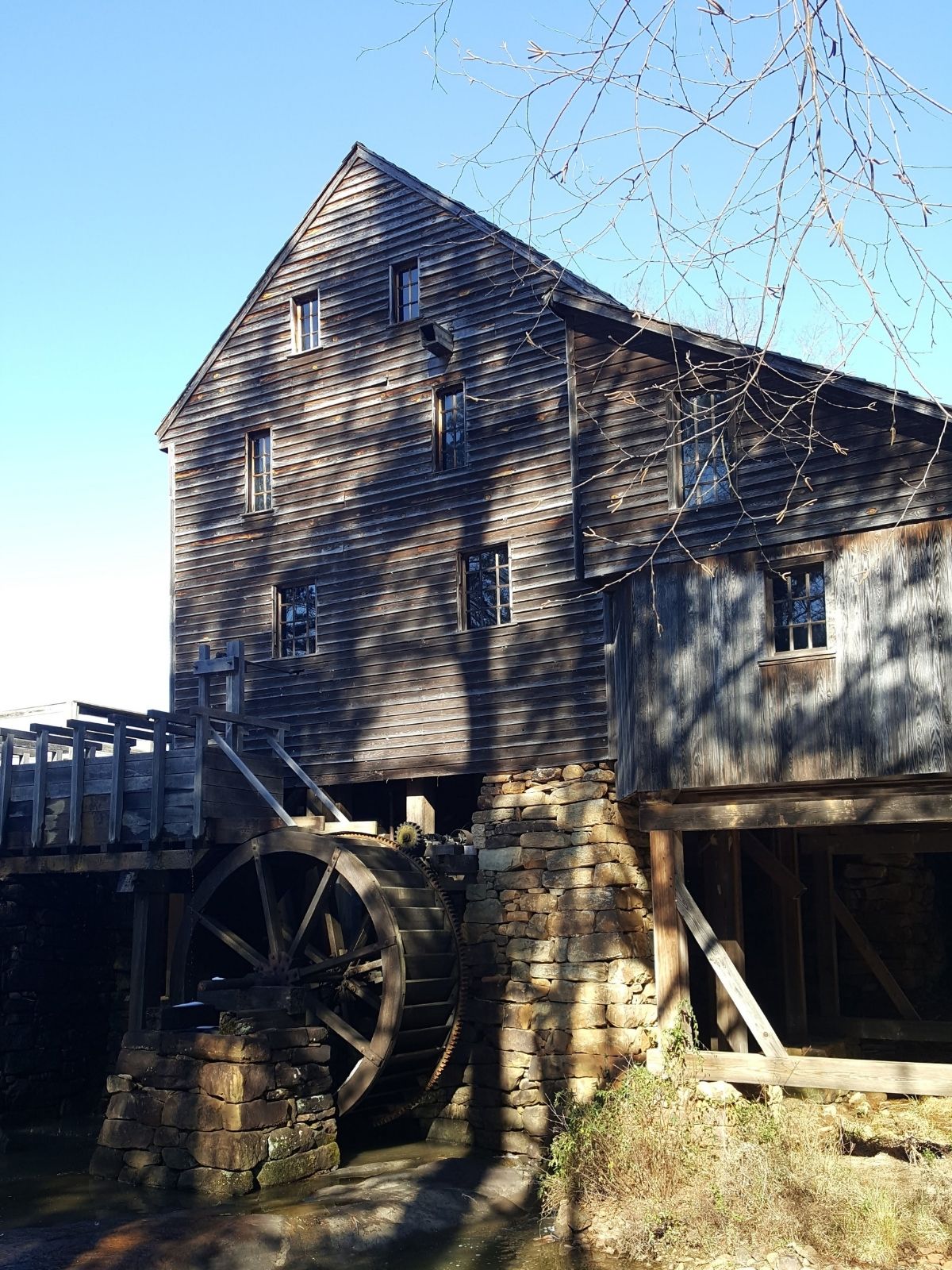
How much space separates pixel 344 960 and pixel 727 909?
4.09 m

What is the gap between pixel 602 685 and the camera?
13.7 m

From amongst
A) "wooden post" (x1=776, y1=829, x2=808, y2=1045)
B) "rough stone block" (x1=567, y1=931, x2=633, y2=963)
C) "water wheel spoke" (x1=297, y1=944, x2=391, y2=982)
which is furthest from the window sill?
"water wheel spoke" (x1=297, y1=944, x2=391, y2=982)

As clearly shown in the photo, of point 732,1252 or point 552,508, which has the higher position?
point 552,508

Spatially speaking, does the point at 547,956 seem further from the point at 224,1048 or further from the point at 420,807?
the point at 224,1048

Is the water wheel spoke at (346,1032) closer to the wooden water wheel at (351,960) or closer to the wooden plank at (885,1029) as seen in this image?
the wooden water wheel at (351,960)

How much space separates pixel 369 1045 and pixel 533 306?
832 cm

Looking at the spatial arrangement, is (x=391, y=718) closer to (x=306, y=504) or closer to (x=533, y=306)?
(x=306, y=504)

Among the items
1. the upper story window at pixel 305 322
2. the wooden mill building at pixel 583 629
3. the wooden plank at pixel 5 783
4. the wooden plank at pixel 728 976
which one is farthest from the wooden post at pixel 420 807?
the upper story window at pixel 305 322

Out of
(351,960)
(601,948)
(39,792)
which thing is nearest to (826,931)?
(601,948)

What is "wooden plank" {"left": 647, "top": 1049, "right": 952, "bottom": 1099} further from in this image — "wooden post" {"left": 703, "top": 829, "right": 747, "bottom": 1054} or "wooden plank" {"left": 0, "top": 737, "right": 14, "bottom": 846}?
"wooden plank" {"left": 0, "top": 737, "right": 14, "bottom": 846}

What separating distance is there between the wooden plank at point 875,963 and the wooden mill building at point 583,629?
5cm

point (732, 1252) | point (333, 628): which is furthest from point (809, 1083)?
point (333, 628)

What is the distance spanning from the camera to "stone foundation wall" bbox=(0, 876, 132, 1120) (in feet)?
52.1

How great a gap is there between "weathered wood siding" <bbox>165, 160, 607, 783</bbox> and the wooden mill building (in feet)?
0.13
